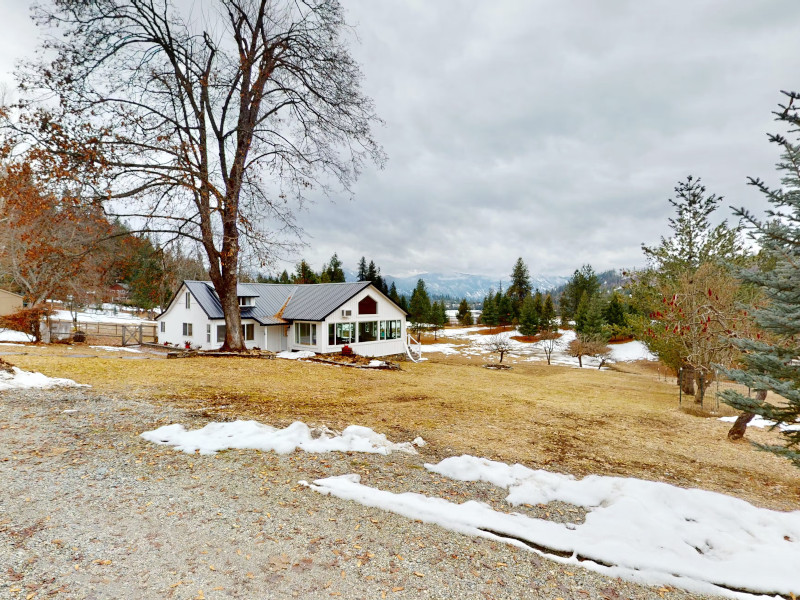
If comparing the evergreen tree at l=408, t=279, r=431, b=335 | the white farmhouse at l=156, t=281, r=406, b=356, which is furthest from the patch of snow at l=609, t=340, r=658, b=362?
the white farmhouse at l=156, t=281, r=406, b=356

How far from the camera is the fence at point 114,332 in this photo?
23219mm

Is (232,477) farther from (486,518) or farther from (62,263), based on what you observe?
(62,263)

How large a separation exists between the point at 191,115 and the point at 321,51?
5.54 metres

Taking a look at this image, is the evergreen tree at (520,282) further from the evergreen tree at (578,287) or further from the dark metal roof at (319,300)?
the dark metal roof at (319,300)

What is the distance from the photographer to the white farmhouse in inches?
911

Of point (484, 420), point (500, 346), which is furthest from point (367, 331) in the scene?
point (484, 420)

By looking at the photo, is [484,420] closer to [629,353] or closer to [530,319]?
[629,353]

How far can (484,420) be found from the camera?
23.9 feet

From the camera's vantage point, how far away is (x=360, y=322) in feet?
81.6

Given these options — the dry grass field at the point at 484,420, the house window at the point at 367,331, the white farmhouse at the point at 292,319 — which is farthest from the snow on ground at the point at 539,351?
the dry grass field at the point at 484,420

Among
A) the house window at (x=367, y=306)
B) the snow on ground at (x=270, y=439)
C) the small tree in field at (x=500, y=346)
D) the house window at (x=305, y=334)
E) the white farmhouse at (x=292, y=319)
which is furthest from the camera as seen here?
the small tree in field at (x=500, y=346)

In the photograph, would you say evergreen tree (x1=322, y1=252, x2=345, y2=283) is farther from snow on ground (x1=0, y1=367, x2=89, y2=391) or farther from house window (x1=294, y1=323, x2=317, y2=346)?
snow on ground (x1=0, y1=367, x2=89, y2=391)

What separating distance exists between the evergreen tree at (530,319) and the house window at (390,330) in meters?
30.0

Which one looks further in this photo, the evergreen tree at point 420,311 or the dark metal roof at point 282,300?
the evergreen tree at point 420,311
